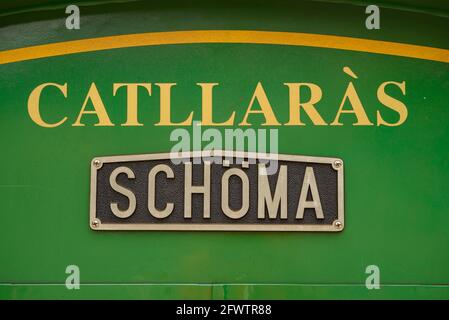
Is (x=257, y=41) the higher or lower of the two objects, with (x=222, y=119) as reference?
higher

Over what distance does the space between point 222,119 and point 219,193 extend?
0.70ft

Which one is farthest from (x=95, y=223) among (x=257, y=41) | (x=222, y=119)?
(x=257, y=41)

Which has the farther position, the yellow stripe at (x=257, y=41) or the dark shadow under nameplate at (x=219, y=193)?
the yellow stripe at (x=257, y=41)

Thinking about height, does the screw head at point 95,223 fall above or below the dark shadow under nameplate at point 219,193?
below

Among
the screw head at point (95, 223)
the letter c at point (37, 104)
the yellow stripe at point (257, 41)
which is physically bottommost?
the screw head at point (95, 223)

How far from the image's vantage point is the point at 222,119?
2732 mm

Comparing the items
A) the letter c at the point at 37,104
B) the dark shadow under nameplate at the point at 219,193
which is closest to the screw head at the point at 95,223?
the dark shadow under nameplate at the point at 219,193

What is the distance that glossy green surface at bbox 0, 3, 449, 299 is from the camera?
267 centimetres

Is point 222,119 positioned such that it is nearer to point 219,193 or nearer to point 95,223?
point 219,193

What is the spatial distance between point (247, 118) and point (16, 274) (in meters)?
0.78

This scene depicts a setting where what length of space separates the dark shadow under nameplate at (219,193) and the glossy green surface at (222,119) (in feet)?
0.11

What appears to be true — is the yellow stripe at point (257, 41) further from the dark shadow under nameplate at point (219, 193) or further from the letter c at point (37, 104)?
the dark shadow under nameplate at point (219, 193)

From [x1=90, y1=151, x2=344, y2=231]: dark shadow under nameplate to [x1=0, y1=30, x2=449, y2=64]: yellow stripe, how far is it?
0.34m

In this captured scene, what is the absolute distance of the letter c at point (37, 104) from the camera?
2.76 m
